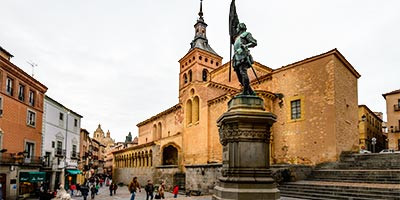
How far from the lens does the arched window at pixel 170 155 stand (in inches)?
1511

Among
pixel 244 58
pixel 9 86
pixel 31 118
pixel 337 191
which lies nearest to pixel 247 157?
pixel 244 58

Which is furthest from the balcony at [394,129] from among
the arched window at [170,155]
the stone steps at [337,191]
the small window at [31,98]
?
the small window at [31,98]

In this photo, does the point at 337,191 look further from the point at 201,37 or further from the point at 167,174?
the point at 201,37

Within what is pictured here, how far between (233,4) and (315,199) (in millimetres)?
8762

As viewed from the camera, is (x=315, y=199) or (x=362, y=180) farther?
(x=362, y=180)

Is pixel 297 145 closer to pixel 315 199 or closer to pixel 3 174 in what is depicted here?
pixel 315 199

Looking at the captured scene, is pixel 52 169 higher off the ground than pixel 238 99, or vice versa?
pixel 238 99

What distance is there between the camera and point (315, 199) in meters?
12.8

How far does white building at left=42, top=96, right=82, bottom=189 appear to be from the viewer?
91.4 ft

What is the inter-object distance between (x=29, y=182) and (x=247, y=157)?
22.6 meters

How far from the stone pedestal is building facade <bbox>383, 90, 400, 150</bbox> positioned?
36818 mm

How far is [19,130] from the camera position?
23016 mm

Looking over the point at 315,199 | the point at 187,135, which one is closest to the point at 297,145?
the point at 315,199

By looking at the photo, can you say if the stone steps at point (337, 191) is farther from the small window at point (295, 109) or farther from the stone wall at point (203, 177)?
the small window at point (295, 109)
